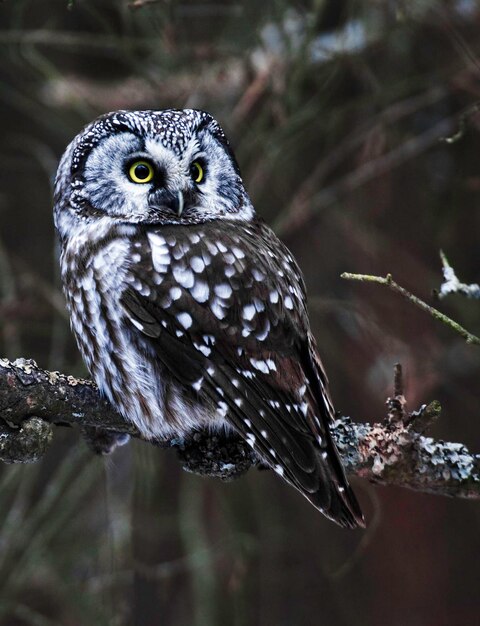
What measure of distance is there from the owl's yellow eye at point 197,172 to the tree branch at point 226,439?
706mm

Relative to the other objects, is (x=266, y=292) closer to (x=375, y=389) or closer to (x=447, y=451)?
(x=447, y=451)

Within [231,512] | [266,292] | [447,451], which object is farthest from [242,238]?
[231,512]

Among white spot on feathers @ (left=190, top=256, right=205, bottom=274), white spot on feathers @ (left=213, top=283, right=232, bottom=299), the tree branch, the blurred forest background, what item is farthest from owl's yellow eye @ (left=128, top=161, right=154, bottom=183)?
the blurred forest background

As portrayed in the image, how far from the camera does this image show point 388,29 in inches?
157

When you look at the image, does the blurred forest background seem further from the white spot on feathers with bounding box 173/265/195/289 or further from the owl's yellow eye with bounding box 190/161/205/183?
the white spot on feathers with bounding box 173/265/195/289

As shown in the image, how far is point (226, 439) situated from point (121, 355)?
0.38 metres

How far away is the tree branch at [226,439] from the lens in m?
2.27

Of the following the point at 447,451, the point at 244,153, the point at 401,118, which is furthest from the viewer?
the point at 401,118

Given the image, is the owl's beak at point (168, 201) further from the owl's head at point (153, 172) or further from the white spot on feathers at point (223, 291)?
the white spot on feathers at point (223, 291)

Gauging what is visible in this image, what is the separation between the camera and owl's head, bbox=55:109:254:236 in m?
2.72

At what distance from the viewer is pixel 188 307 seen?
2598 millimetres

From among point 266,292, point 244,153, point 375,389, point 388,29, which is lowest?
point 266,292

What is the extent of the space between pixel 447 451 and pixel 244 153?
180cm

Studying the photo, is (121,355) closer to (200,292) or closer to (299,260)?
(200,292)
